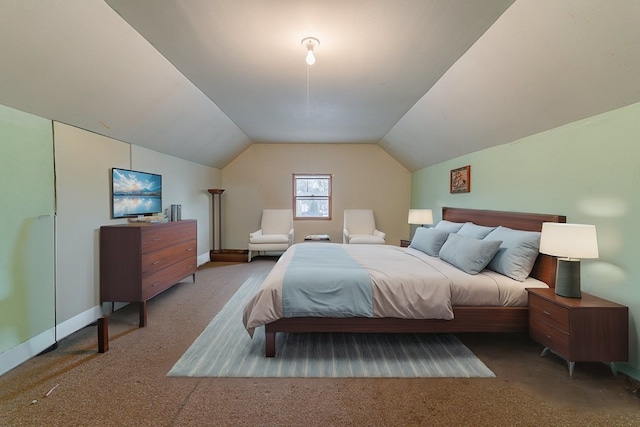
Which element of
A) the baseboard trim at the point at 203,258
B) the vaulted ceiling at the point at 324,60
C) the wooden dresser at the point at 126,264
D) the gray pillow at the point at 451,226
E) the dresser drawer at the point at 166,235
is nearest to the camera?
the vaulted ceiling at the point at 324,60

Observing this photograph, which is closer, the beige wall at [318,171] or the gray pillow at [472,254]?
the gray pillow at [472,254]

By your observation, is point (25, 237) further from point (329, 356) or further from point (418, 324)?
point (418, 324)

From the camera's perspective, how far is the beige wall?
6.33 metres

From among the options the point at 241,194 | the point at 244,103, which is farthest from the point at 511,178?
the point at 241,194

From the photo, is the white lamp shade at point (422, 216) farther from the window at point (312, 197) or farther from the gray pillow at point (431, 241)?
the window at point (312, 197)

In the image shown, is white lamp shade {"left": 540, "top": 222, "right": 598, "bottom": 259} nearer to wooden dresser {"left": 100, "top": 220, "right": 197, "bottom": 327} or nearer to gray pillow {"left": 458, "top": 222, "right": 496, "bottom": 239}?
gray pillow {"left": 458, "top": 222, "right": 496, "bottom": 239}

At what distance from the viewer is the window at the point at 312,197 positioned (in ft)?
21.1

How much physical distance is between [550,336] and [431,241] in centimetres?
156

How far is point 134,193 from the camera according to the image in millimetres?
3412

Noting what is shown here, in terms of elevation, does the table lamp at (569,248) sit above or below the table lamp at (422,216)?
below

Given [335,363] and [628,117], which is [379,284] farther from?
[628,117]

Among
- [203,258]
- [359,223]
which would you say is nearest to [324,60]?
[359,223]

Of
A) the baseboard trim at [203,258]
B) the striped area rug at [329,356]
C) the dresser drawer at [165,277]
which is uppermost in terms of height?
the dresser drawer at [165,277]

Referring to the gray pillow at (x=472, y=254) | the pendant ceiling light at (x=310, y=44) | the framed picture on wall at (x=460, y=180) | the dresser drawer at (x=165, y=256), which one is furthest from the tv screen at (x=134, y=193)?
the framed picture on wall at (x=460, y=180)
